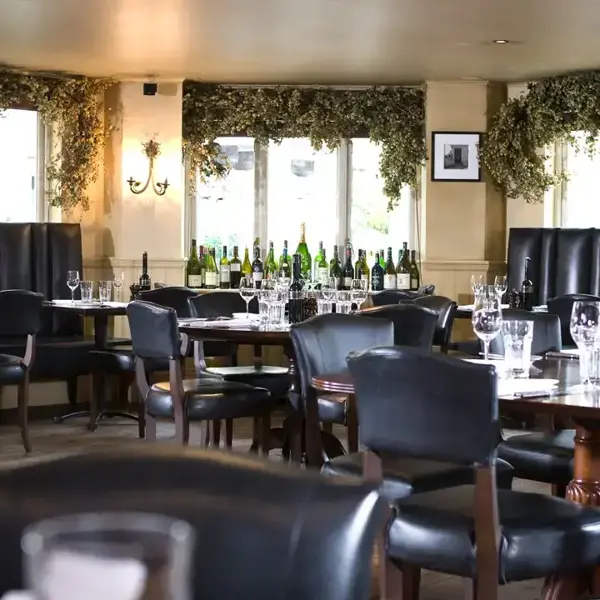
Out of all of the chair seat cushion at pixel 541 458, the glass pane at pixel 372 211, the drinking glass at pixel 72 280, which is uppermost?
the glass pane at pixel 372 211

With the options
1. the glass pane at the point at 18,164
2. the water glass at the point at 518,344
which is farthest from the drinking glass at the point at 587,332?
the glass pane at the point at 18,164

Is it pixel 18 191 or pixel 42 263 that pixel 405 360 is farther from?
pixel 18 191

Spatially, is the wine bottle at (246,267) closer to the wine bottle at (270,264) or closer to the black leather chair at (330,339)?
the wine bottle at (270,264)

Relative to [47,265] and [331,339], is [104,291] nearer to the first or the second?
[47,265]

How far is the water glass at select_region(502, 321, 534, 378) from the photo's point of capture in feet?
11.3

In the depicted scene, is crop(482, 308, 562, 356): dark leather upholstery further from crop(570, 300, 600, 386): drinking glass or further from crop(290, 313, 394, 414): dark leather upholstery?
crop(570, 300, 600, 386): drinking glass

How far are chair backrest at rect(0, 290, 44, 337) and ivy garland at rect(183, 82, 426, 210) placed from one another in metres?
2.95

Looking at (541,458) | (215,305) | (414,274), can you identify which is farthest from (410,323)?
(414,274)

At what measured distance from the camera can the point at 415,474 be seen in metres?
3.27

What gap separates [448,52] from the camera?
752 cm

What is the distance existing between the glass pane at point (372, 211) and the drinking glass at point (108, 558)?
328 inches

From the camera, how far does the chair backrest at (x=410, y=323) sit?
5027 millimetres

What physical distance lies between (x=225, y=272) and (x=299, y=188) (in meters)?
1.01

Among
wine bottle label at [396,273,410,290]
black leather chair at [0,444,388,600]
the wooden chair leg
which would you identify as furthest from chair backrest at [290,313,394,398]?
wine bottle label at [396,273,410,290]
